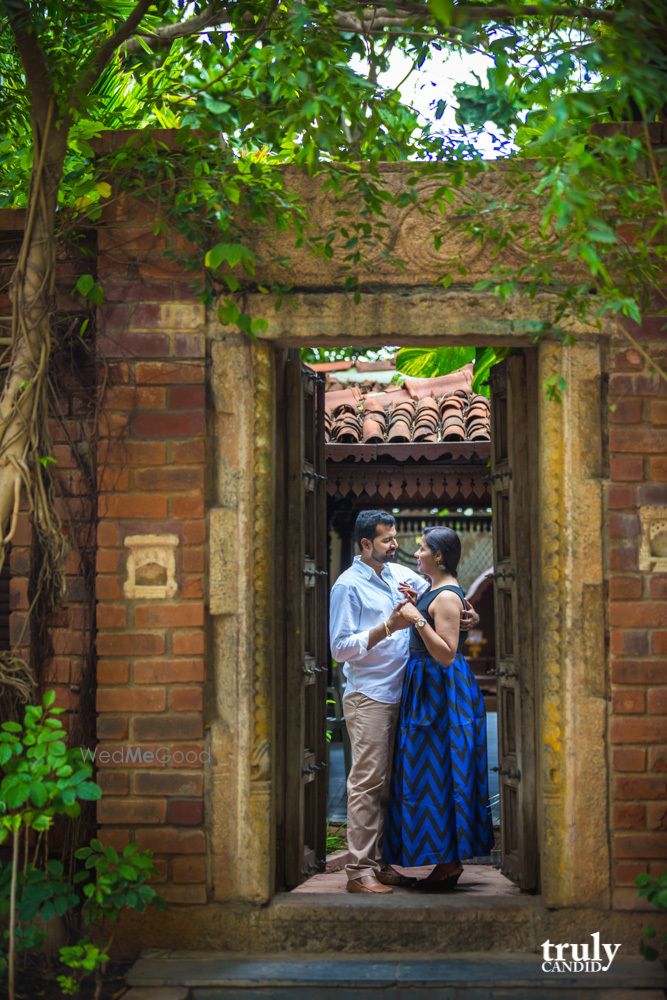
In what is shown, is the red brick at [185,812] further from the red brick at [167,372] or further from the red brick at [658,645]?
the red brick at [658,645]

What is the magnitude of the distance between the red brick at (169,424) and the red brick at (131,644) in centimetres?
78

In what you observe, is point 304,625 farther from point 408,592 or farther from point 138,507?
point 138,507

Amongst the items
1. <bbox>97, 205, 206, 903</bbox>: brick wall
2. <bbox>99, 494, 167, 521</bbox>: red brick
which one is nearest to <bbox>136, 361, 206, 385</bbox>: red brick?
<bbox>97, 205, 206, 903</bbox>: brick wall

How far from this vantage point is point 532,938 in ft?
14.5

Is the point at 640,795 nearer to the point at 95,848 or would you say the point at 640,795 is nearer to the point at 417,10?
the point at 95,848

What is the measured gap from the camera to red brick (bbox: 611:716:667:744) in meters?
4.38

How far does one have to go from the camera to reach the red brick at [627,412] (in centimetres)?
445

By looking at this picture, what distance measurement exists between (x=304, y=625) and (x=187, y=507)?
1.10m

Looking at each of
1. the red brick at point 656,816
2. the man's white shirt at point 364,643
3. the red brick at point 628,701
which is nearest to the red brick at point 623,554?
the red brick at point 628,701

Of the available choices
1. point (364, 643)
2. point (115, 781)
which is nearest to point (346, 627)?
point (364, 643)

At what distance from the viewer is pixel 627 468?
14.6 feet

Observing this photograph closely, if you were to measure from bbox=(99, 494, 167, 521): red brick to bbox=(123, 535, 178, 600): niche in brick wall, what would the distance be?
85 mm

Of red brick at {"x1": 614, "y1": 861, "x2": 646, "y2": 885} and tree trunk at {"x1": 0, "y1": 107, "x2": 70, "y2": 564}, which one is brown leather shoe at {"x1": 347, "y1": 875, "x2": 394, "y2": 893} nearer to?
red brick at {"x1": 614, "y1": 861, "x2": 646, "y2": 885}

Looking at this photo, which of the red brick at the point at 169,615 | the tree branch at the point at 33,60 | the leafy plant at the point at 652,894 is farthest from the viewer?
the red brick at the point at 169,615
